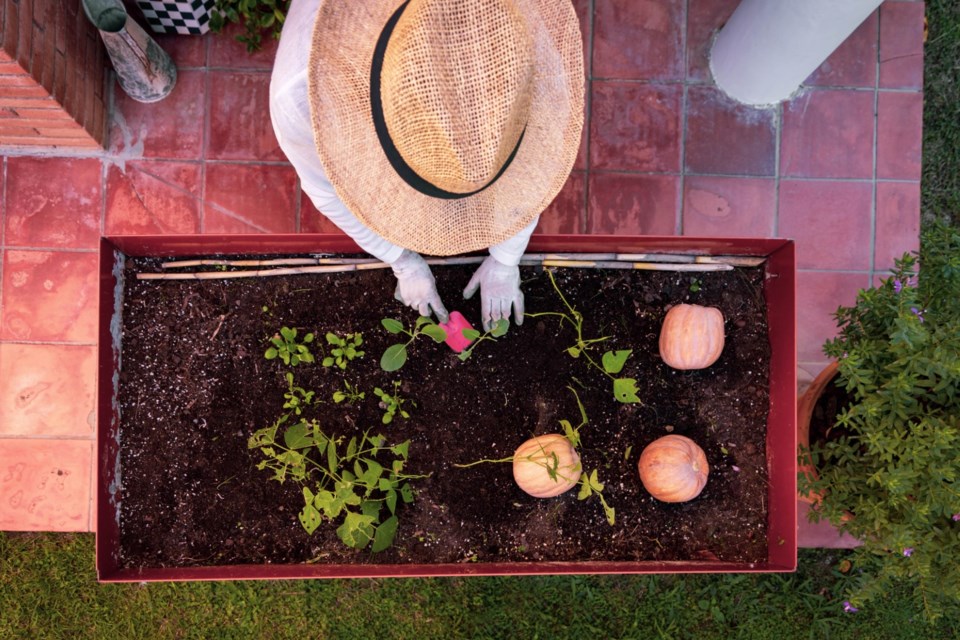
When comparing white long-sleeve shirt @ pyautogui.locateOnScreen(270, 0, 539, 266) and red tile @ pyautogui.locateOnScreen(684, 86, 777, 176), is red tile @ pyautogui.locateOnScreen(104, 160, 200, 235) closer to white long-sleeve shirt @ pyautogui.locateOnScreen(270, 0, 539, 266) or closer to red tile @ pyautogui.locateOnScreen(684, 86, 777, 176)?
white long-sleeve shirt @ pyautogui.locateOnScreen(270, 0, 539, 266)

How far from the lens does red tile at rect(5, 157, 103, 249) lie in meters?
2.66

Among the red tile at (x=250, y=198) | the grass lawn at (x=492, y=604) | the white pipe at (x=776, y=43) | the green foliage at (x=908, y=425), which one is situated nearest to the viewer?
the green foliage at (x=908, y=425)

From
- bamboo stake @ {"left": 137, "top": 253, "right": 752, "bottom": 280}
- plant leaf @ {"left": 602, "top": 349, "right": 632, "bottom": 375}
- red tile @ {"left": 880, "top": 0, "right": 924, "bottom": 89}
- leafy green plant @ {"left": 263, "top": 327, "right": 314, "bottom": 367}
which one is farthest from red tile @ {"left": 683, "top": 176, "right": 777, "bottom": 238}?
leafy green plant @ {"left": 263, "top": 327, "right": 314, "bottom": 367}

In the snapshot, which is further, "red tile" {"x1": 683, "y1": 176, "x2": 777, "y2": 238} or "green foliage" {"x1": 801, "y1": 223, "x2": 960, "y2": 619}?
"red tile" {"x1": 683, "y1": 176, "x2": 777, "y2": 238}

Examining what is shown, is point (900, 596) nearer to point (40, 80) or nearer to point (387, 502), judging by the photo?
point (387, 502)

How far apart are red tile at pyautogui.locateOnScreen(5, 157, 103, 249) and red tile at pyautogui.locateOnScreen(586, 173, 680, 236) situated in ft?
6.53

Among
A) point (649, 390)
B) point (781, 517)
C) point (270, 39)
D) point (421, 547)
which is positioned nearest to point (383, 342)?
point (421, 547)

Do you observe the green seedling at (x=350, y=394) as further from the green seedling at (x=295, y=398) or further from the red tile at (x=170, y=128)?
the red tile at (x=170, y=128)

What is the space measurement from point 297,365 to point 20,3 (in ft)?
4.54

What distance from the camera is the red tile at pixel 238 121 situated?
2650 millimetres

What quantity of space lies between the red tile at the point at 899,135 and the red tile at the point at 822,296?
17.6 inches

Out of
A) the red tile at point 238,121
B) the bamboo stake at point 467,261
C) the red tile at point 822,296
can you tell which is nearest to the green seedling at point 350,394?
the bamboo stake at point 467,261

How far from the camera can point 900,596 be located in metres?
2.76

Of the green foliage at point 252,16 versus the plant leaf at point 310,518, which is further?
the green foliage at point 252,16
